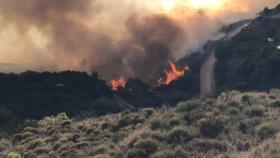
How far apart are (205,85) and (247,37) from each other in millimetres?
16917

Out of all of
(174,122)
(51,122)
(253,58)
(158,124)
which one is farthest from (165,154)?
(253,58)

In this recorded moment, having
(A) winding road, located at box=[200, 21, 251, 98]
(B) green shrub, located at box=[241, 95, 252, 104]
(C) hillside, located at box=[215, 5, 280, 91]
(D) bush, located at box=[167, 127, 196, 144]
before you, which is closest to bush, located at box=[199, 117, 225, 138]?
(D) bush, located at box=[167, 127, 196, 144]

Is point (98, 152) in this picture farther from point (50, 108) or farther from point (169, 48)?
point (169, 48)

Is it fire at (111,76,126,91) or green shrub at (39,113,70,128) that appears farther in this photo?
fire at (111,76,126,91)

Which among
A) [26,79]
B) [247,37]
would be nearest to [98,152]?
[26,79]

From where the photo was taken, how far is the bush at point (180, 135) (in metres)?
21.9

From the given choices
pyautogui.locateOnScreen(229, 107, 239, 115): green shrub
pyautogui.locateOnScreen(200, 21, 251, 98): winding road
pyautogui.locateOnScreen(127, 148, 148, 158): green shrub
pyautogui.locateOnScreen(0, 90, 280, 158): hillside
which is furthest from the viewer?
pyautogui.locateOnScreen(200, 21, 251, 98): winding road

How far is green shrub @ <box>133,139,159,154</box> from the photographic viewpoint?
2064 centimetres

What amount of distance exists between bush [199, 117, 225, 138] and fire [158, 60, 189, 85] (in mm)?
74984

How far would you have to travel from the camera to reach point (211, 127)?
23.7 meters

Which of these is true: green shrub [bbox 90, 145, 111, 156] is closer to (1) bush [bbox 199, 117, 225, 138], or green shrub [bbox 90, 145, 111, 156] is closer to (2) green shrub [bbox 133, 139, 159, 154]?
(2) green shrub [bbox 133, 139, 159, 154]

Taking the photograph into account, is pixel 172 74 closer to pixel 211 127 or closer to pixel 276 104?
pixel 276 104

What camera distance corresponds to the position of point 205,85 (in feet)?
304

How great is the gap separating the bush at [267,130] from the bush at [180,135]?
123 inches
